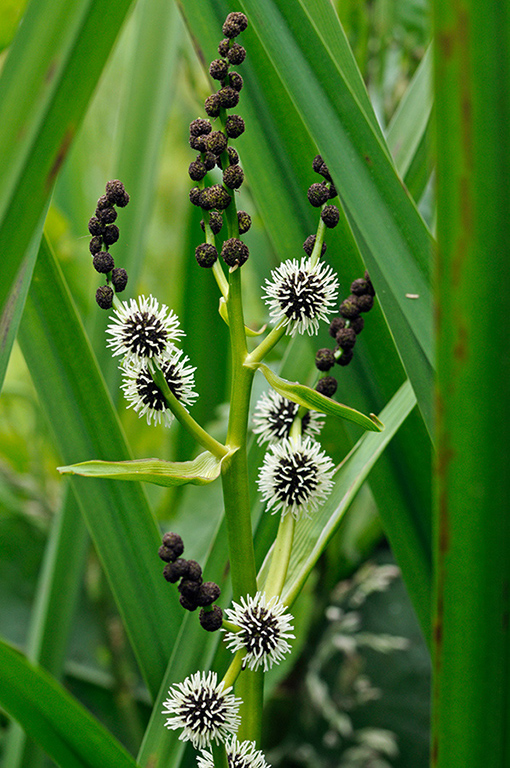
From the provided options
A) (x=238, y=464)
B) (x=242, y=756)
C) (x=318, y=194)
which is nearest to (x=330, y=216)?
(x=318, y=194)

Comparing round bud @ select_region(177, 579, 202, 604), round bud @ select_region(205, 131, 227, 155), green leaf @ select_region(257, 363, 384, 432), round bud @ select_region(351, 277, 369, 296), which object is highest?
round bud @ select_region(351, 277, 369, 296)

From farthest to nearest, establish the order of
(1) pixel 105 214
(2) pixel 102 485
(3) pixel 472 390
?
1. (2) pixel 102 485
2. (1) pixel 105 214
3. (3) pixel 472 390

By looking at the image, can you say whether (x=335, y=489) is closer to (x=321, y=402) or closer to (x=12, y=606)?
(x=321, y=402)

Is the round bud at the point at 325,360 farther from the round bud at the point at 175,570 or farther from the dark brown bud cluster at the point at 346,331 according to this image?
the round bud at the point at 175,570

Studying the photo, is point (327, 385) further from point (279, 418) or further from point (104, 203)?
point (104, 203)

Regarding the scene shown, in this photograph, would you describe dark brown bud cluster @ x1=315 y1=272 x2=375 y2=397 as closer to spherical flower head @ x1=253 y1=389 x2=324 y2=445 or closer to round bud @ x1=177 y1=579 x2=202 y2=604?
spherical flower head @ x1=253 y1=389 x2=324 y2=445

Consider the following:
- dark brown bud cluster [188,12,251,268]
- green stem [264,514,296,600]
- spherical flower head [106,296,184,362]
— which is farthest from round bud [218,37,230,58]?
green stem [264,514,296,600]
